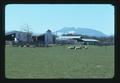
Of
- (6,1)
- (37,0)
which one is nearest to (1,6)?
(6,1)

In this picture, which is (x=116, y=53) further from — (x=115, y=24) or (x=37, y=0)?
(x=37, y=0)

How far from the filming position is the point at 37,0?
9.46 feet

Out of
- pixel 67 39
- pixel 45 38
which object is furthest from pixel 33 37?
pixel 67 39

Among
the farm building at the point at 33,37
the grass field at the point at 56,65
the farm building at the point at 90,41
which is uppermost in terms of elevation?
the farm building at the point at 33,37

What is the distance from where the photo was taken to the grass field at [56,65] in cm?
290

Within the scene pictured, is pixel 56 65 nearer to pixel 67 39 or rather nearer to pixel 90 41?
pixel 67 39

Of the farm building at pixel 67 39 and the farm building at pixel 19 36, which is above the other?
the farm building at pixel 19 36

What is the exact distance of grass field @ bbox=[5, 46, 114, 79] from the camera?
9.52 ft

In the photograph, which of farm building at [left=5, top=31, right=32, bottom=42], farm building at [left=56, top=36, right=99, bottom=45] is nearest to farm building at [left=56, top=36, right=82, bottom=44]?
farm building at [left=56, top=36, right=99, bottom=45]

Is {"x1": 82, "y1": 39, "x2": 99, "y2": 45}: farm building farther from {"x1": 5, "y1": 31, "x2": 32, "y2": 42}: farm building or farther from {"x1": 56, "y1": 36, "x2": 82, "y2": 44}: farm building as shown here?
{"x1": 5, "y1": 31, "x2": 32, "y2": 42}: farm building

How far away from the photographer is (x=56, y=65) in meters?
3.03

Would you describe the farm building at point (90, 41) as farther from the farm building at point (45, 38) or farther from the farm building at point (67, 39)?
the farm building at point (45, 38)

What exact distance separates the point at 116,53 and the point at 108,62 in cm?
9

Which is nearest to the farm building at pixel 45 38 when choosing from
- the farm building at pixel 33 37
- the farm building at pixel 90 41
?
the farm building at pixel 33 37
